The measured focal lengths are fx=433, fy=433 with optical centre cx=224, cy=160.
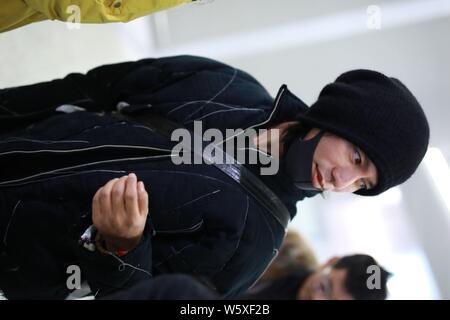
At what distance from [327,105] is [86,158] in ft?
1.31

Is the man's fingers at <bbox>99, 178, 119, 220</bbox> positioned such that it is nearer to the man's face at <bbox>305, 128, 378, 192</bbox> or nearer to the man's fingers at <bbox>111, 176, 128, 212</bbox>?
the man's fingers at <bbox>111, 176, 128, 212</bbox>

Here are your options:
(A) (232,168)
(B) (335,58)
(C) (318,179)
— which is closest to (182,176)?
(A) (232,168)

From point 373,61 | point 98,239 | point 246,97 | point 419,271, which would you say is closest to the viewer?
point 98,239

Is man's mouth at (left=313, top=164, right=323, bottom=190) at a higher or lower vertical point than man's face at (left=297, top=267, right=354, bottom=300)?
higher

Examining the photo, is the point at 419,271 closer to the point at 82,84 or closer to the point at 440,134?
the point at 440,134

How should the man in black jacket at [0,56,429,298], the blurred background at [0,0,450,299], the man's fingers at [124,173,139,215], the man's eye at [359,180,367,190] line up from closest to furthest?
1. the man's fingers at [124,173,139,215]
2. the man in black jacket at [0,56,429,298]
3. the man's eye at [359,180,367,190]
4. the blurred background at [0,0,450,299]

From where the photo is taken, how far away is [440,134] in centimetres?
96

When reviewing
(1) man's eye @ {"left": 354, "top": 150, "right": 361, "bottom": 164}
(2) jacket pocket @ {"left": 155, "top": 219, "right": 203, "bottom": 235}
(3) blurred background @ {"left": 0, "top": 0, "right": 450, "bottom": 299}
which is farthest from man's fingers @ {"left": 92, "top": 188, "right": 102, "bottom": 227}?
(3) blurred background @ {"left": 0, "top": 0, "right": 450, "bottom": 299}

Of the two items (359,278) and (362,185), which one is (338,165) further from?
(359,278)

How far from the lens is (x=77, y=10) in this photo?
654 millimetres

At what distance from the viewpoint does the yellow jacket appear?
649 mm

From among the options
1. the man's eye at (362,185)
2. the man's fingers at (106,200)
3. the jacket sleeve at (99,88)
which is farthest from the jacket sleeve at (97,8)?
the man's eye at (362,185)

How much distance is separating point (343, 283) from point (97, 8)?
588mm
